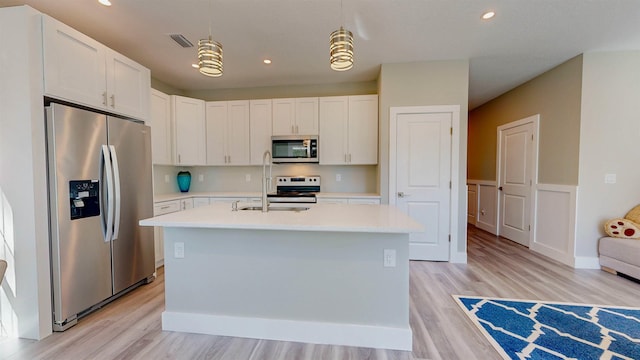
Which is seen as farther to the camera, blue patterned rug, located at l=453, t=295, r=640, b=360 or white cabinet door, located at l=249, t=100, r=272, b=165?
white cabinet door, located at l=249, t=100, r=272, b=165

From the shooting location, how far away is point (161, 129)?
367cm

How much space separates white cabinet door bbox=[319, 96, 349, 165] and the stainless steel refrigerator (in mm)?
2309

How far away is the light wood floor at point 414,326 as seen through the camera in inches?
69.0

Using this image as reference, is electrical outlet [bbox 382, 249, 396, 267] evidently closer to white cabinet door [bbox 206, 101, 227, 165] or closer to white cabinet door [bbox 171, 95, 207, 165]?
white cabinet door [bbox 206, 101, 227, 165]

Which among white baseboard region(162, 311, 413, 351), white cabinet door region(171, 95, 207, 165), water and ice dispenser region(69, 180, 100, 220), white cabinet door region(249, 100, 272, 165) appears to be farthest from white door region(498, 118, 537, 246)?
water and ice dispenser region(69, 180, 100, 220)

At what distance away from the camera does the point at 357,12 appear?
2383mm

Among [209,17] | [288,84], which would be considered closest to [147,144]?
[209,17]

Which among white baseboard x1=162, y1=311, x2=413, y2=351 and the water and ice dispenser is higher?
the water and ice dispenser

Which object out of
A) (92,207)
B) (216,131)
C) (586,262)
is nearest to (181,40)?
(216,131)

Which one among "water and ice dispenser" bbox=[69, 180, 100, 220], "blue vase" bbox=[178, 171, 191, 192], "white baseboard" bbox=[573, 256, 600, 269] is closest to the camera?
"water and ice dispenser" bbox=[69, 180, 100, 220]

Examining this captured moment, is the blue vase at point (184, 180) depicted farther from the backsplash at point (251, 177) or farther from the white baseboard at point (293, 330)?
the white baseboard at point (293, 330)

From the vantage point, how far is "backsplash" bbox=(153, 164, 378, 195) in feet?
13.8

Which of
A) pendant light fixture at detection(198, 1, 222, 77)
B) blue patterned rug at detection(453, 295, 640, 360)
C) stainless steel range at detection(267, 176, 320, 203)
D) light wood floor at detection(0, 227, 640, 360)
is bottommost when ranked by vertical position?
light wood floor at detection(0, 227, 640, 360)

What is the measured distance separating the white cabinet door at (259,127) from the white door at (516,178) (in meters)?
4.14
